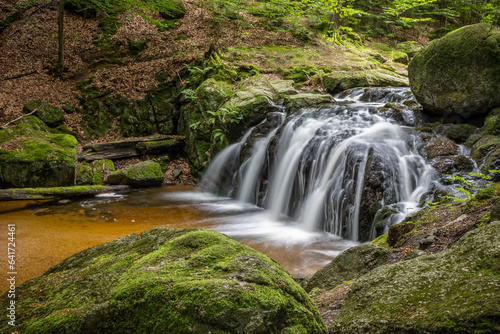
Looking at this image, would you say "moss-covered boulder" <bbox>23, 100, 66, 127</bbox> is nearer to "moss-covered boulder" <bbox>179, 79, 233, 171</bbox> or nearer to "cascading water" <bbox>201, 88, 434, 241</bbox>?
"moss-covered boulder" <bbox>179, 79, 233, 171</bbox>

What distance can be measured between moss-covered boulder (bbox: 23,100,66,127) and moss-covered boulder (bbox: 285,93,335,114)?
894 centimetres

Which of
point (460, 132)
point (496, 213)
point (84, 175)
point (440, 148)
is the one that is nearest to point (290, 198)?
point (440, 148)

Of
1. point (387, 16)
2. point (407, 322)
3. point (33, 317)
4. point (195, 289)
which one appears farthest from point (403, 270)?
point (387, 16)

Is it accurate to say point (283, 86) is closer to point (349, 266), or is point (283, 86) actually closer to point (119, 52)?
point (119, 52)

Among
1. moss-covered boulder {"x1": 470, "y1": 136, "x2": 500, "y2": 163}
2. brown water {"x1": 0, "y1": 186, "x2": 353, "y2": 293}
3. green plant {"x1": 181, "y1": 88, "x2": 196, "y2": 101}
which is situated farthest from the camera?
green plant {"x1": 181, "y1": 88, "x2": 196, "y2": 101}

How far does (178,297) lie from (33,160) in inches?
368

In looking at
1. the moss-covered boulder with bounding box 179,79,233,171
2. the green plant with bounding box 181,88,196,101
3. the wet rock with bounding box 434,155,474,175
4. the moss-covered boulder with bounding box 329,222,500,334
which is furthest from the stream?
the green plant with bounding box 181,88,196,101

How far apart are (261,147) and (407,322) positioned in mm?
8456

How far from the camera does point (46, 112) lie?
12336 mm

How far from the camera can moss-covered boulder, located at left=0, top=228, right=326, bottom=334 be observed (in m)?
1.42

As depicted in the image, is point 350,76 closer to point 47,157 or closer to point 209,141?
point 209,141

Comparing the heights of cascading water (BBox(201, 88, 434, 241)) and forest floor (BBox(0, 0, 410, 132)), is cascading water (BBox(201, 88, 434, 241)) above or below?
below

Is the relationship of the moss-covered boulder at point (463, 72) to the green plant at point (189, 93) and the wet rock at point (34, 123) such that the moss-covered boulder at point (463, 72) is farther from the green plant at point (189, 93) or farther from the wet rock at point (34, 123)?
the wet rock at point (34, 123)

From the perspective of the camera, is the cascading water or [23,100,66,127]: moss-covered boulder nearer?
the cascading water
